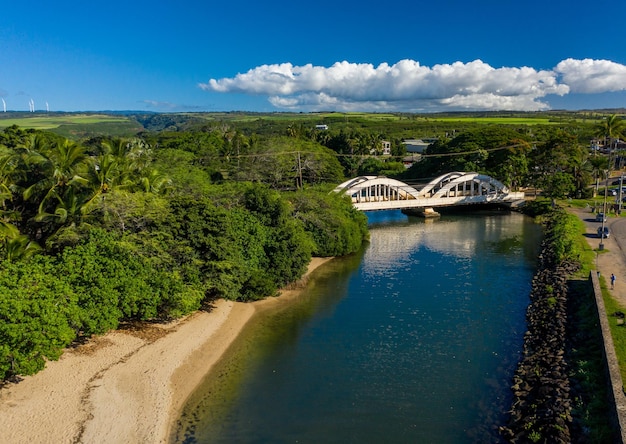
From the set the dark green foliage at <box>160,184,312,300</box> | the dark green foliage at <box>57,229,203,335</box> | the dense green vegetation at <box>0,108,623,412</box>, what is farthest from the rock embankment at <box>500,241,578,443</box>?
the dark green foliage at <box>57,229,203,335</box>

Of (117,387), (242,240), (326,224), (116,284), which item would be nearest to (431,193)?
(326,224)

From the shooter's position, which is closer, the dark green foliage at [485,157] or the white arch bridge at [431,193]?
the white arch bridge at [431,193]

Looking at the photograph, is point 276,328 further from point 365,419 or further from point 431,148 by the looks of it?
point 431,148

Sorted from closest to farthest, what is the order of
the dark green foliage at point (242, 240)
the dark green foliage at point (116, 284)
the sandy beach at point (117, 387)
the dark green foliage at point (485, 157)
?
the sandy beach at point (117, 387) → the dark green foliage at point (116, 284) → the dark green foliage at point (242, 240) → the dark green foliage at point (485, 157)

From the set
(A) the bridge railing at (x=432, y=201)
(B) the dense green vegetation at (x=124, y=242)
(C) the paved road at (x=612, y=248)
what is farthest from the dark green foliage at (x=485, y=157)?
(B) the dense green vegetation at (x=124, y=242)

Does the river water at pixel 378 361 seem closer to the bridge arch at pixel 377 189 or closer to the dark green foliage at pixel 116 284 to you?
the dark green foliage at pixel 116 284

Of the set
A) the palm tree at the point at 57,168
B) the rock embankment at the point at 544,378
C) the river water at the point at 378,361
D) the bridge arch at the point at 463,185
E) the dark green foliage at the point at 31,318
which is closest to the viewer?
the rock embankment at the point at 544,378
